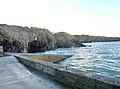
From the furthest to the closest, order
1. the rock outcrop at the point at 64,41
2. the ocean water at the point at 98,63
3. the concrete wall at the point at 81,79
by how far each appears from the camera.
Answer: the rock outcrop at the point at 64,41 < the ocean water at the point at 98,63 < the concrete wall at the point at 81,79

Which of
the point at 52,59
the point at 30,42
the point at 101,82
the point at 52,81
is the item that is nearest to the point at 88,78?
the point at 101,82

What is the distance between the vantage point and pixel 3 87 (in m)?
9.03

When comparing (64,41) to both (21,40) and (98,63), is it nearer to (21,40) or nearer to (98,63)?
(21,40)

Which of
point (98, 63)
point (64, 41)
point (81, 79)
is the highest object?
point (64, 41)

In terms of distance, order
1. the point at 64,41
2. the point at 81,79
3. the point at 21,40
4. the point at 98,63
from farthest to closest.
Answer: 1. the point at 64,41
2. the point at 21,40
3. the point at 98,63
4. the point at 81,79

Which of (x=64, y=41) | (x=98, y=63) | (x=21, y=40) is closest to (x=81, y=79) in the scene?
(x=98, y=63)

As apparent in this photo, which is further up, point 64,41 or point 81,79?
point 64,41

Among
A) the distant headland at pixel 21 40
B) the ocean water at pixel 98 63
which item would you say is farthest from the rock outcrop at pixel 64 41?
the ocean water at pixel 98 63

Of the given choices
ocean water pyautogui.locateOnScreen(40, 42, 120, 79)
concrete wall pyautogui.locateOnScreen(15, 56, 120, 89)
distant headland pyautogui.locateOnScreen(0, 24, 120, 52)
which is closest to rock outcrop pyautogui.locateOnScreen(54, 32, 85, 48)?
distant headland pyautogui.locateOnScreen(0, 24, 120, 52)

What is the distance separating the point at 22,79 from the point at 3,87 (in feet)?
5.63

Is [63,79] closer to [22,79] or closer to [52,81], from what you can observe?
[52,81]

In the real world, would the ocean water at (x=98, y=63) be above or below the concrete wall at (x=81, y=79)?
below

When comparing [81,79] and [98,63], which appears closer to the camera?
[81,79]

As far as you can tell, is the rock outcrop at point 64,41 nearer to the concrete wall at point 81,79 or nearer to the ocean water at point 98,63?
the ocean water at point 98,63
